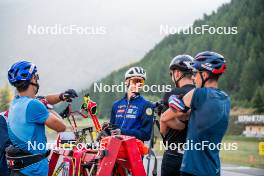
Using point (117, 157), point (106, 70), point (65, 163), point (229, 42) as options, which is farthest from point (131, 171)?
point (229, 42)

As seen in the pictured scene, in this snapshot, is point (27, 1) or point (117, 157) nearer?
point (117, 157)

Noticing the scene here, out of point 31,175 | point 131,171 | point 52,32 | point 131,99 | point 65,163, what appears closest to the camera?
point 31,175

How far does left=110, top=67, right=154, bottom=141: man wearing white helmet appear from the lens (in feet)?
17.8

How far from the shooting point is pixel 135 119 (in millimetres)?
5449

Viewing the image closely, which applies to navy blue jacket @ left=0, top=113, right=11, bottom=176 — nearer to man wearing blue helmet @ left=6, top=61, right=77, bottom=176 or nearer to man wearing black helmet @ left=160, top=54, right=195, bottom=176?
man wearing blue helmet @ left=6, top=61, right=77, bottom=176

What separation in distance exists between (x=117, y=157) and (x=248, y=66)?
535cm

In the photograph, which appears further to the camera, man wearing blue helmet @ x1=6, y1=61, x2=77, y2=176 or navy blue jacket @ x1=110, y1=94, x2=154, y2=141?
navy blue jacket @ x1=110, y1=94, x2=154, y2=141

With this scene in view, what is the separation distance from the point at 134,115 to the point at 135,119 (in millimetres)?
47

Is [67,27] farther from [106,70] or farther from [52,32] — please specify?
[106,70]

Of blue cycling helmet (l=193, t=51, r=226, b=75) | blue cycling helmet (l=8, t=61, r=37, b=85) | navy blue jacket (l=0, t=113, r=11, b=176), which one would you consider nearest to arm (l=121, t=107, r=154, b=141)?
navy blue jacket (l=0, t=113, r=11, b=176)

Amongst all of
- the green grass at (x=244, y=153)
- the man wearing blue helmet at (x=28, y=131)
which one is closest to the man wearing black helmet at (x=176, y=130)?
the man wearing blue helmet at (x=28, y=131)

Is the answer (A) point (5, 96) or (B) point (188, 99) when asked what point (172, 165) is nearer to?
(B) point (188, 99)

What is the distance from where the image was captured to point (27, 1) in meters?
8.85

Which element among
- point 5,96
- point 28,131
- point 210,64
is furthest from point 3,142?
point 5,96
